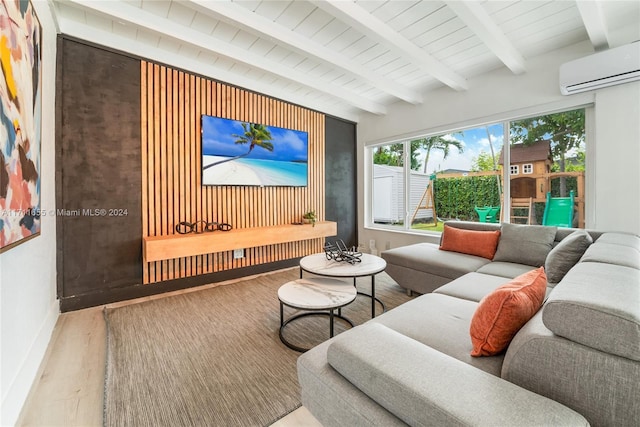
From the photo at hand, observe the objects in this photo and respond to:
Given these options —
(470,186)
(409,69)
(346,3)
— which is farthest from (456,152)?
(346,3)

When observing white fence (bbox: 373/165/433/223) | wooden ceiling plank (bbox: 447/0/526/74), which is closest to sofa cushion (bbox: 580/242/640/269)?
wooden ceiling plank (bbox: 447/0/526/74)

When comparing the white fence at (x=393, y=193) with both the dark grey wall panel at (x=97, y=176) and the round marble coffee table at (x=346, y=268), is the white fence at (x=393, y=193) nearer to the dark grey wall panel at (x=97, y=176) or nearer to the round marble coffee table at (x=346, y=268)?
the round marble coffee table at (x=346, y=268)

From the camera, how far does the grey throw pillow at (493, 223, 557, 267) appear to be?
8.35ft

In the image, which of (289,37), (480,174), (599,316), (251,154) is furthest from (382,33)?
(599,316)

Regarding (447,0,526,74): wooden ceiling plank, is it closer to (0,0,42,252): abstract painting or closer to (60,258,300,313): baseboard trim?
(0,0,42,252): abstract painting

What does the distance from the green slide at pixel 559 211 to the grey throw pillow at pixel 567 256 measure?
4.38ft

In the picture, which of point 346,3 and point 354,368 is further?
point 346,3

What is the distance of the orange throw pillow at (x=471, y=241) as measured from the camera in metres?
2.87

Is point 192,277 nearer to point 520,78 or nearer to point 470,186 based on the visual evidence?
point 470,186

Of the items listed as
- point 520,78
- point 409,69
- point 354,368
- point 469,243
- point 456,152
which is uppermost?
point 409,69

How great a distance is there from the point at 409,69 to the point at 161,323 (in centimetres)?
395

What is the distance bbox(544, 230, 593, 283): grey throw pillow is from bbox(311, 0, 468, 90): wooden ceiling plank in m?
2.23

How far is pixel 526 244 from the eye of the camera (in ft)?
8.63

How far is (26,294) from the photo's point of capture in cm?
168
